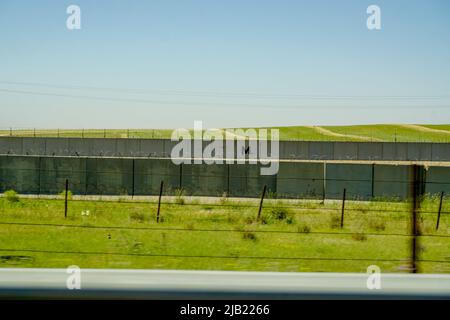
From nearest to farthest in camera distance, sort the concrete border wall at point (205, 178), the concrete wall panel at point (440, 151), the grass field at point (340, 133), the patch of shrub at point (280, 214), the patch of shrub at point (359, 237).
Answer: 1. the patch of shrub at point (359, 237)
2. the patch of shrub at point (280, 214)
3. the concrete border wall at point (205, 178)
4. the concrete wall panel at point (440, 151)
5. the grass field at point (340, 133)

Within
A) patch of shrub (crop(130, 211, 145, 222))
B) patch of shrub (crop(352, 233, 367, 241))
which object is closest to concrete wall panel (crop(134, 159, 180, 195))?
patch of shrub (crop(130, 211, 145, 222))

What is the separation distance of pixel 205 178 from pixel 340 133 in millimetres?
56116

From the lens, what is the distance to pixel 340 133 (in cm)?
7912

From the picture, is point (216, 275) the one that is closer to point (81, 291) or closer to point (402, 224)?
point (81, 291)

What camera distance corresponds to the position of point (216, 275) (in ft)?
5.95

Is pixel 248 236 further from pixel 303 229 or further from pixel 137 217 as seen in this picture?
pixel 137 217

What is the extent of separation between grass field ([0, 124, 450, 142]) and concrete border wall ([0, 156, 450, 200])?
44.4 m

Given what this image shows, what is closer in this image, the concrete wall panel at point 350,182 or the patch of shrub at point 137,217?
the patch of shrub at point 137,217

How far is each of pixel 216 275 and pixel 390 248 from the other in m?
9.25

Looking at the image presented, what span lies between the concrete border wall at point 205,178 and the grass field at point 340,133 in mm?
44434

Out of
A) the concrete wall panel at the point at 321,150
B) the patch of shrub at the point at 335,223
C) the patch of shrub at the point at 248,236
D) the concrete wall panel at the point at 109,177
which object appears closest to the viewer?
the patch of shrub at the point at 248,236

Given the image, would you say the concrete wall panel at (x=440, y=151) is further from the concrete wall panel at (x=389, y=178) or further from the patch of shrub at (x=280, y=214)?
the patch of shrub at (x=280, y=214)

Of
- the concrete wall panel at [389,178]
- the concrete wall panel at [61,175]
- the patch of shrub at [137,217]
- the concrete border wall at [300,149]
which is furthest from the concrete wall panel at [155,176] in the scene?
the concrete border wall at [300,149]

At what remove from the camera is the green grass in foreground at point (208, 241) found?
318 inches
